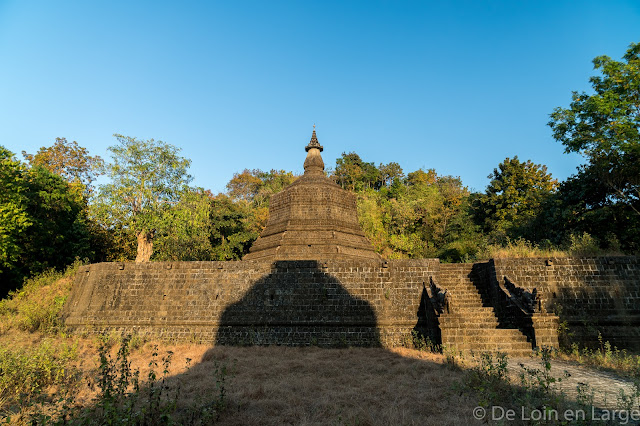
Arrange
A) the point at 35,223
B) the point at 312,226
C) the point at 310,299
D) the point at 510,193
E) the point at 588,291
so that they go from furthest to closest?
the point at 510,193
the point at 312,226
the point at 35,223
the point at 310,299
the point at 588,291

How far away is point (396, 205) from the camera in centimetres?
3403

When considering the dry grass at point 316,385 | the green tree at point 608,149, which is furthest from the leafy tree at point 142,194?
the green tree at point 608,149

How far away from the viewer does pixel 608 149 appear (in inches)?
609

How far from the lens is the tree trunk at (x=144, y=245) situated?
75.6ft

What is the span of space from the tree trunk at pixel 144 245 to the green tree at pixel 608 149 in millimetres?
25703

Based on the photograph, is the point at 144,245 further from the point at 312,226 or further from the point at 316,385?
the point at 316,385

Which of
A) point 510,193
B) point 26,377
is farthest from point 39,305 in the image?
point 510,193

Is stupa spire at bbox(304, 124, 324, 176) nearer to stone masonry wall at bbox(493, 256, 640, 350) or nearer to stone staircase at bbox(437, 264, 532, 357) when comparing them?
stone masonry wall at bbox(493, 256, 640, 350)

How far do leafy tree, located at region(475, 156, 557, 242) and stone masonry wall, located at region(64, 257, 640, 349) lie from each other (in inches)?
671

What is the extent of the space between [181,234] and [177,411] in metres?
19.5

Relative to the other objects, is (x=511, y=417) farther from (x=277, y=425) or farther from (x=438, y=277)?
(x=438, y=277)

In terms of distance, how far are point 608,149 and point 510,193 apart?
1392cm

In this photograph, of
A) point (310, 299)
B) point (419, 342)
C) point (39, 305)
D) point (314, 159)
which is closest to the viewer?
point (419, 342)

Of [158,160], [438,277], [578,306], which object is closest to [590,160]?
[578,306]
